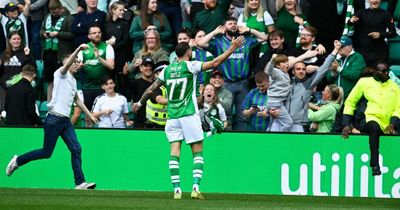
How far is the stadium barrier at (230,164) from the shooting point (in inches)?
856

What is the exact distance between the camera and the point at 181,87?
18.2m

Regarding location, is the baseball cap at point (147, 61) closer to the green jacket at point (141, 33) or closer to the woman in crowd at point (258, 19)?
the green jacket at point (141, 33)

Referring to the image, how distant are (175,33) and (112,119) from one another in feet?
8.56

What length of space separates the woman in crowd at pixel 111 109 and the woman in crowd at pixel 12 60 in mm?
2501

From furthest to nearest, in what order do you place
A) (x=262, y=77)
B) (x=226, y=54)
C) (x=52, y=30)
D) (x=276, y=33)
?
(x=52, y=30), (x=276, y=33), (x=262, y=77), (x=226, y=54)

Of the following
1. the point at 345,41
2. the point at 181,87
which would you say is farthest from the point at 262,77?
the point at 181,87

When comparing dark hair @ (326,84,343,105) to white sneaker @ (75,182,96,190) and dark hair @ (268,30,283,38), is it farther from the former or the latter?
white sneaker @ (75,182,96,190)

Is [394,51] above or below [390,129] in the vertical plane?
above

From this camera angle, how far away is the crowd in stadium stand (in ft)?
74.2

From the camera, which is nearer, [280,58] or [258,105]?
[280,58]

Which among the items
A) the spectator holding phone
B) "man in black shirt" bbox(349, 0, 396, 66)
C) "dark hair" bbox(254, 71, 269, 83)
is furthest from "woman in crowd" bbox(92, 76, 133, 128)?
"man in black shirt" bbox(349, 0, 396, 66)

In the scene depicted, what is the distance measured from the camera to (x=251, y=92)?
2306cm

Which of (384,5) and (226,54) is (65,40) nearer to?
(384,5)

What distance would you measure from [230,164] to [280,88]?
5.25 ft
